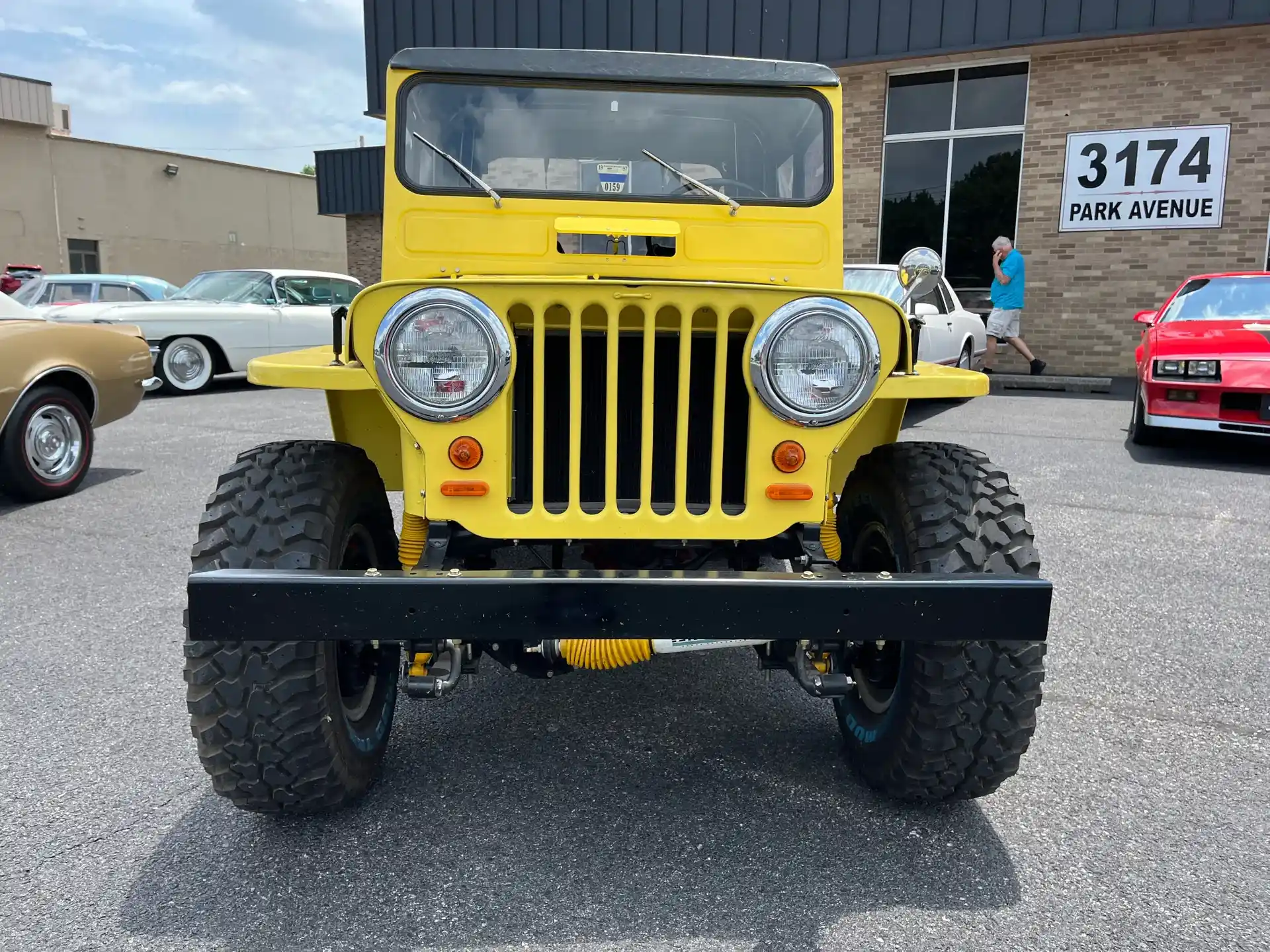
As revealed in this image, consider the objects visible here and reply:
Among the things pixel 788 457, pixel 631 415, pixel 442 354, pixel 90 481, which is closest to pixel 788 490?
pixel 788 457

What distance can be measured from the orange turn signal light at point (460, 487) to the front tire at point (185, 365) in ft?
35.0

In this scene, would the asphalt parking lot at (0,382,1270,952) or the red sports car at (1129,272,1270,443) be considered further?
the red sports car at (1129,272,1270,443)

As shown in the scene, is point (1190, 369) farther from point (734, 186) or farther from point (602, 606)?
point (602, 606)

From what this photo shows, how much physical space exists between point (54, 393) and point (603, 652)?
17.3 ft

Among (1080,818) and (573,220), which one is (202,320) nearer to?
(573,220)

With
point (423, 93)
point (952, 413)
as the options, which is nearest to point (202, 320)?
point (952, 413)

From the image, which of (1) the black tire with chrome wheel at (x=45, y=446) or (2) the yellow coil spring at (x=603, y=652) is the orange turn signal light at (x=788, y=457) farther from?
(1) the black tire with chrome wheel at (x=45, y=446)

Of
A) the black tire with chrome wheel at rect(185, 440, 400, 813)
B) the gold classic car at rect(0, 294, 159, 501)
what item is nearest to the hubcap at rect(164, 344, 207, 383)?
the gold classic car at rect(0, 294, 159, 501)

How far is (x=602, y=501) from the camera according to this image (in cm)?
245

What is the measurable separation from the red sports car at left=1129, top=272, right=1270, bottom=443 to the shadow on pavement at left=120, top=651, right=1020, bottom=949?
5.50 metres

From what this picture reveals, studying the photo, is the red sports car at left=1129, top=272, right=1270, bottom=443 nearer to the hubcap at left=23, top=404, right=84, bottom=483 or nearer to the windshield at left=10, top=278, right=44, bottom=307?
the hubcap at left=23, top=404, right=84, bottom=483

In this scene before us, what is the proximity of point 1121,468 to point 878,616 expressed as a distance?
5.95m

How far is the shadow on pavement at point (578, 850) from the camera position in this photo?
2.11 m

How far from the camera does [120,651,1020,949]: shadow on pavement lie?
6.91 feet
